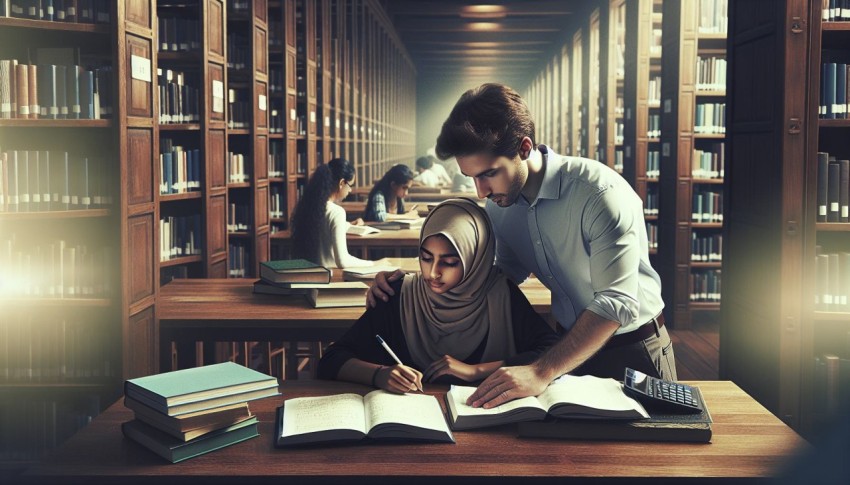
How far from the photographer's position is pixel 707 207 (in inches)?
274

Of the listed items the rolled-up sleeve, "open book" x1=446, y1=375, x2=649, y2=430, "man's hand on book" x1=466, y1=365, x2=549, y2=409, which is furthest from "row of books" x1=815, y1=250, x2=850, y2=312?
"man's hand on book" x1=466, y1=365, x2=549, y2=409

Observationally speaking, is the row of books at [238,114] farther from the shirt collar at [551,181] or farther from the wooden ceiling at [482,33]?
the wooden ceiling at [482,33]

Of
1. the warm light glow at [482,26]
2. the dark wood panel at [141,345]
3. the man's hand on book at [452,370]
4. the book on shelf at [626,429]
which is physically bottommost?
the dark wood panel at [141,345]

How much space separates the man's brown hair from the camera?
2.10 meters

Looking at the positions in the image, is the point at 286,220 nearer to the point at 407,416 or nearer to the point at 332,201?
the point at 332,201

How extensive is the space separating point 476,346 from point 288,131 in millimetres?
5347

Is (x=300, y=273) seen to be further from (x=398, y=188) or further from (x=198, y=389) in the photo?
(x=398, y=188)

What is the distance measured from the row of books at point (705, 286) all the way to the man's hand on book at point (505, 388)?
551 cm

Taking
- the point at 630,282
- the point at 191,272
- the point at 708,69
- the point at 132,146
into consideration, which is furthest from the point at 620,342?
the point at 708,69

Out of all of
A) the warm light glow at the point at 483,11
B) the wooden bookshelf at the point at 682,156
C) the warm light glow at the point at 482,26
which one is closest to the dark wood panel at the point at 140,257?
the wooden bookshelf at the point at 682,156

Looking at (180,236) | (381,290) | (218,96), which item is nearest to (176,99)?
(218,96)

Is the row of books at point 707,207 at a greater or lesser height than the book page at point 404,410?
greater

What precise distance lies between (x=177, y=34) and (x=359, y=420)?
4.21 meters

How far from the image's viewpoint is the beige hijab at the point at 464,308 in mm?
2266
